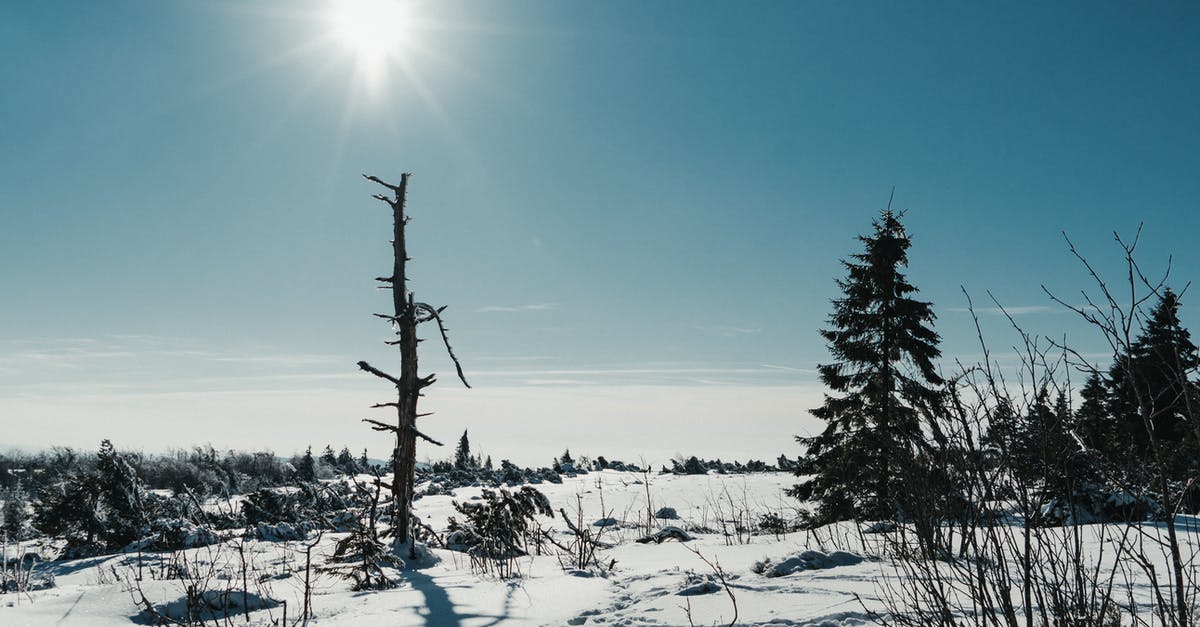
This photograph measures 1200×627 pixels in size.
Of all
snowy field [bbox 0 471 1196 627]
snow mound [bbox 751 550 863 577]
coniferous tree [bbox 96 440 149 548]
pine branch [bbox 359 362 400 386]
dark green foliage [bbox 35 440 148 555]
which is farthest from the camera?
coniferous tree [bbox 96 440 149 548]

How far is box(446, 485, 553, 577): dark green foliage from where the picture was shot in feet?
23.2

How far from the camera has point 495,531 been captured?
747 centimetres

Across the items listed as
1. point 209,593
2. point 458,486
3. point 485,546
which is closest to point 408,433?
point 485,546

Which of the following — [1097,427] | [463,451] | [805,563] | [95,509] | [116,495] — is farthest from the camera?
[463,451]

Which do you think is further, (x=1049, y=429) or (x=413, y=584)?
(x=413, y=584)

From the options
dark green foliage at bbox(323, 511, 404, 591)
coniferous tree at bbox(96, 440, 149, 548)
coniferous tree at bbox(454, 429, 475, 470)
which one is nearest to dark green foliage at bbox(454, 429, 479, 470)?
coniferous tree at bbox(454, 429, 475, 470)

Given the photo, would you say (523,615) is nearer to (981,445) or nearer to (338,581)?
(338,581)

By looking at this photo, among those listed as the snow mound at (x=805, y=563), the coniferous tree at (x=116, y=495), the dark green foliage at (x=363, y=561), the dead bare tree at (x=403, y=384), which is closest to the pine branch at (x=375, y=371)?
the dead bare tree at (x=403, y=384)

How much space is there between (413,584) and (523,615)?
75.3 inches

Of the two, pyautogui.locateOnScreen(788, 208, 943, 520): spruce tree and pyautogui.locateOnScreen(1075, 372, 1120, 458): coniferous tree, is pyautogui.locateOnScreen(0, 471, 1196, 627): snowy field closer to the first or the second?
pyautogui.locateOnScreen(1075, 372, 1120, 458): coniferous tree

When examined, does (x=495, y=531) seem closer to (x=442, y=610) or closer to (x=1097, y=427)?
(x=442, y=610)

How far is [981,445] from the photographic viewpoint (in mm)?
2598

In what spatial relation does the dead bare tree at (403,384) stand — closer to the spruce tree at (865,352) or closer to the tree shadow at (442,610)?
A: the tree shadow at (442,610)

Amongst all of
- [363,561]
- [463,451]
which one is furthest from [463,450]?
[363,561]
